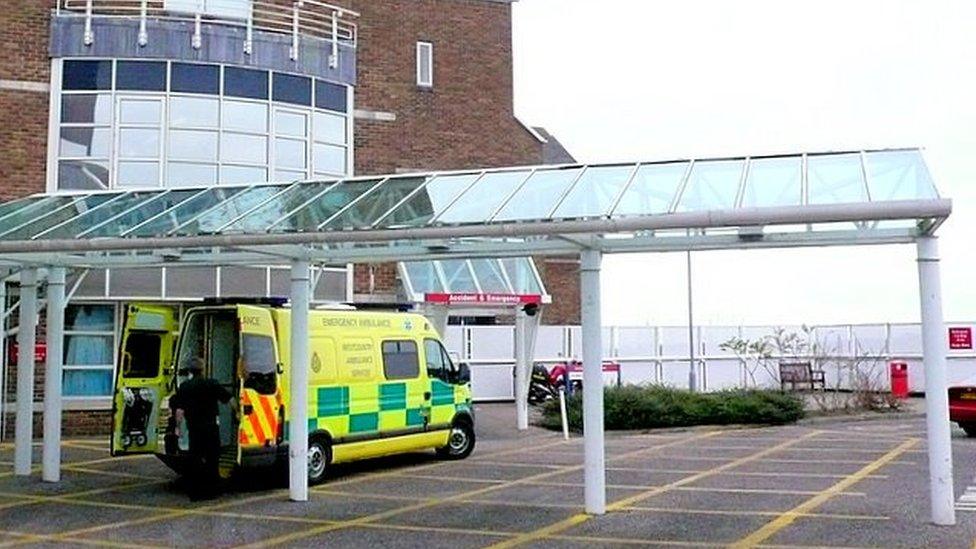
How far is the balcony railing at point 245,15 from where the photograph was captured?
812 inches

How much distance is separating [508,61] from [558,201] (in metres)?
15.3

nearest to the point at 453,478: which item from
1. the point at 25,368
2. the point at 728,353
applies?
the point at 25,368

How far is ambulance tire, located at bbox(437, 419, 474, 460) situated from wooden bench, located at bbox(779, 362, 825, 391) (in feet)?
52.7

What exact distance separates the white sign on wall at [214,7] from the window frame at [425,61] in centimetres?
415

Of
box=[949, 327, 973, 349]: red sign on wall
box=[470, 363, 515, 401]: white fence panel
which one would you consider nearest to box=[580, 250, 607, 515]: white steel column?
box=[470, 363, 515, 401]: white fence panel

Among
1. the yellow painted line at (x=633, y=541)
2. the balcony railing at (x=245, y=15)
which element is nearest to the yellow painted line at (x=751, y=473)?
the yellow painted line at (x=633, y=541)

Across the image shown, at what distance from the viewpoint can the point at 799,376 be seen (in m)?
30.5

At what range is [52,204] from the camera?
1448 cm

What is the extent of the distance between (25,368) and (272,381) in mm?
3965

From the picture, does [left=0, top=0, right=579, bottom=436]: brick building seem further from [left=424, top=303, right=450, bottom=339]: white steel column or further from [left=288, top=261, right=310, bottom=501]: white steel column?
[left=288, top=261, right=310, bottom=501]: white steel column

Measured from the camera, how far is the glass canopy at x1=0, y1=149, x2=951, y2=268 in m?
9.73

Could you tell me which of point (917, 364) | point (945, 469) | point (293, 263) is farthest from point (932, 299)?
point (917, 364)

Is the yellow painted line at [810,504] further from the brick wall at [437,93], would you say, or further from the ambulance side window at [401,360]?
the brick wall at [437,93]

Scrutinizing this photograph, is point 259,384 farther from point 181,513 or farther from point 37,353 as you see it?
point 37,353
